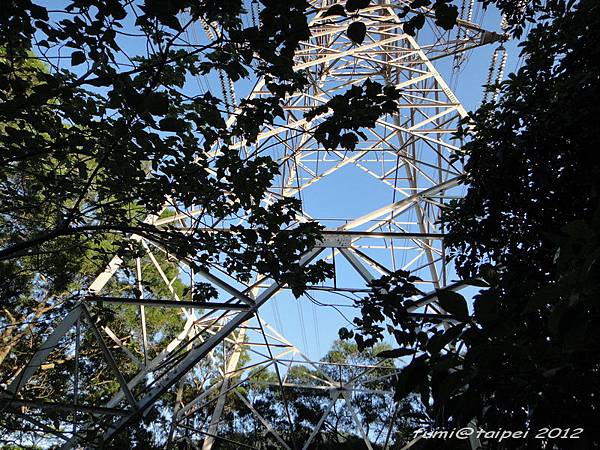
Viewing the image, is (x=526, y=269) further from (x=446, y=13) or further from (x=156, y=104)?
(x=156, y=104)

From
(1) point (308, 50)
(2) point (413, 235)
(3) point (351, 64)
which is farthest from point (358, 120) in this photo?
(3) point (351, 64)

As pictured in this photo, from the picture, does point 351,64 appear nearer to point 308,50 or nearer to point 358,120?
point 308,50

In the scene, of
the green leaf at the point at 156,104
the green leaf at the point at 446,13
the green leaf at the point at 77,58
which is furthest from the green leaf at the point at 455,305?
the green leaf at the point at 77,58

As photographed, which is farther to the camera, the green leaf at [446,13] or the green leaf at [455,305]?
the green leaf at [446,13]

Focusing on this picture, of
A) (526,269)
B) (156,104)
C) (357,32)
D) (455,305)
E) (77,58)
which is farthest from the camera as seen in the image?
(526,269)

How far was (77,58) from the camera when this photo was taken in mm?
2551

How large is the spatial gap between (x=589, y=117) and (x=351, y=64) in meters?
7.18

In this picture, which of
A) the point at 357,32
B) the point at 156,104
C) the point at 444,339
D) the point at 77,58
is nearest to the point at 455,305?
the point at 444,339

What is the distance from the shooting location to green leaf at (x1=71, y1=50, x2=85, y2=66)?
2.54 m

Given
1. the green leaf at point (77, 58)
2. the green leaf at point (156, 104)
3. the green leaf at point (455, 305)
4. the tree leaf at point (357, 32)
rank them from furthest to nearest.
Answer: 1. the green leaf at point (77, 58)
2. the green leaf at point (156, 104)
3. the tree leaf at point (357, 32)
4. the green leaf at point (455, 305)

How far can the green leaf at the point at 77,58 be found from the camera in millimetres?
2543

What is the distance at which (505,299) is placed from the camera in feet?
4.22

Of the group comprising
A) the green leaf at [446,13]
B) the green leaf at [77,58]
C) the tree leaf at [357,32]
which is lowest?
the tree leaf at [357,32]

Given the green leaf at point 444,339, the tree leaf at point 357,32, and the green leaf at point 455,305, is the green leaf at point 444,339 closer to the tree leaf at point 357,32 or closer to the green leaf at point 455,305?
the green leaf at point 455,305
